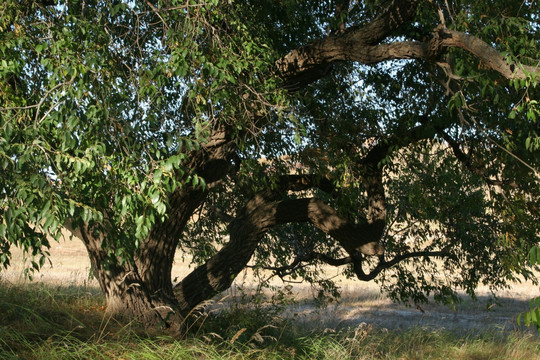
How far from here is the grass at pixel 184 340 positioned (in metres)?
5.48

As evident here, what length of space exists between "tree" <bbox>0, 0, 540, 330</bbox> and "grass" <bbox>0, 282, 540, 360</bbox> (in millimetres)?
577

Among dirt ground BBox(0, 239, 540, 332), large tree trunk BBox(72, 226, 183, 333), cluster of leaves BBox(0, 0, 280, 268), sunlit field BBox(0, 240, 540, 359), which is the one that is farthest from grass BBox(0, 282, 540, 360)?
dirt ground BBox(0, 239, 540, 332)

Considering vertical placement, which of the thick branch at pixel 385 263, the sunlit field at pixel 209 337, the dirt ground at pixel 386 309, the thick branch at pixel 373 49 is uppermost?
the thick branch at pixel 373 49

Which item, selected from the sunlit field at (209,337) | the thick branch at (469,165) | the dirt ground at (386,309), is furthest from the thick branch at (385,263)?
the dirt ground at (386,309)

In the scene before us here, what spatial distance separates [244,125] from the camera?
6.66 meters

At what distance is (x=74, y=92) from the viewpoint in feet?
14.8

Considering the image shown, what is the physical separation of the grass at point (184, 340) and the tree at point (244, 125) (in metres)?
0.58

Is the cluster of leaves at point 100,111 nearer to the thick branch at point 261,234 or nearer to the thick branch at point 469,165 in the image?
the thick branch at point 261,234

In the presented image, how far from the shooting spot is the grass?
5.48 m

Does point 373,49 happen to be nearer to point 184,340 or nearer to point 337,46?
point 337,46

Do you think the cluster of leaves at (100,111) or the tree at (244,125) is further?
the tree at (244,125)

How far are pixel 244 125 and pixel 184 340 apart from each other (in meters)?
2.48

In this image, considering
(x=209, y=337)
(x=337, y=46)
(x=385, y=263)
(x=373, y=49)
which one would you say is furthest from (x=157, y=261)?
(x=385, y=263)

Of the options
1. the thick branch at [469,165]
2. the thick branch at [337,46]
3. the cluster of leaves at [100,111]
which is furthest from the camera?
the thick branch at [469,165]
